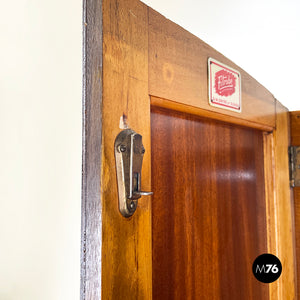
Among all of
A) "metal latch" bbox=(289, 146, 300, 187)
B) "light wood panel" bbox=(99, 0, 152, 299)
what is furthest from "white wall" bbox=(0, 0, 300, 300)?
"metal latch" bbox=(289, 146, 300, 187)

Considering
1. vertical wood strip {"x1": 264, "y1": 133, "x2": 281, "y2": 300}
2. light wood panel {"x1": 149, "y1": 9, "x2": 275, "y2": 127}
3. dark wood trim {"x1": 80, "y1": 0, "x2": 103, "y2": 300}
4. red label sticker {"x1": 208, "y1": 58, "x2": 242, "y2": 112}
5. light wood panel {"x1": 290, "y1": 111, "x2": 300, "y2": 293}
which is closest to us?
dark wood trim {"x1": 80, "y1": 0, "x2": 103, "y2": 300}

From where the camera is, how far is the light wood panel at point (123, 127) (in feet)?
1.65

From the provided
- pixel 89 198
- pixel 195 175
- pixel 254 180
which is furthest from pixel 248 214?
pixel 89 198

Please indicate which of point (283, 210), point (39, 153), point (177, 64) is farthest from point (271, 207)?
point (39, 153)

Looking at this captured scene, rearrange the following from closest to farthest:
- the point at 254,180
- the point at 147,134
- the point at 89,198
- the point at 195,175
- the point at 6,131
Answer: the point at 89,198, the point at 147,134, the point at 195,175, the point at 6,131, the point at 254,180

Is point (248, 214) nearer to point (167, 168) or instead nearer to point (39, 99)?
point (167, 168)

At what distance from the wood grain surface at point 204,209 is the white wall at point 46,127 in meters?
0.29

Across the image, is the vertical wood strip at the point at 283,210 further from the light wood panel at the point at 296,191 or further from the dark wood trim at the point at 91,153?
the dark wood trim at the point at 91,153

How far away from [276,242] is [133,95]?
74 centimetres

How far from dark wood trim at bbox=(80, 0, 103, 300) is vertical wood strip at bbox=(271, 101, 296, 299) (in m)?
0.73

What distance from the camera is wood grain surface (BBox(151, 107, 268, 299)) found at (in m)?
0.66

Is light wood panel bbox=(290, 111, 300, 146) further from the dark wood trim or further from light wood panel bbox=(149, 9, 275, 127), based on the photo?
the dark wood trim

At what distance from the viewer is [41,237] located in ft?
2.85

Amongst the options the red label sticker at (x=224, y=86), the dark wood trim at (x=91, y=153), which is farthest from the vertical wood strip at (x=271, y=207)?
the dark wood trim at (x=91, y=153)
